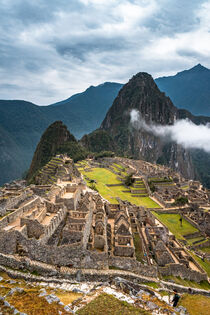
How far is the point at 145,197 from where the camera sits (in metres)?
54.1

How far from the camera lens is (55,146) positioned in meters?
121

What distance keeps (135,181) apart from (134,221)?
33.7 meters

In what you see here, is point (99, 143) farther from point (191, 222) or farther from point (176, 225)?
point (176, 225)

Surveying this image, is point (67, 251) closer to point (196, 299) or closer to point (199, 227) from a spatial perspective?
point (196, 299)

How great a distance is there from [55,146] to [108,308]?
115 m

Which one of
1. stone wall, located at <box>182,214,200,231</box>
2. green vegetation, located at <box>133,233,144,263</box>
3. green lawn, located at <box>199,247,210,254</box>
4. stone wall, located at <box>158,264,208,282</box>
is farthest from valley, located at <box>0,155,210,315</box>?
stone wall, located at <box>182,214,200,231</box>

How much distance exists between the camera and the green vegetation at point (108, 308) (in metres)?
10.6

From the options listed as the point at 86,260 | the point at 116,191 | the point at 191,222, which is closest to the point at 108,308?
the point at 86,260

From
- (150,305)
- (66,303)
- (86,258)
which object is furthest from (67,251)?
(150,305)

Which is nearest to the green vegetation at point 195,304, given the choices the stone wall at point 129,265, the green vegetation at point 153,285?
the green vegetation at point 153,285

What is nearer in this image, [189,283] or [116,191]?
[189,283]

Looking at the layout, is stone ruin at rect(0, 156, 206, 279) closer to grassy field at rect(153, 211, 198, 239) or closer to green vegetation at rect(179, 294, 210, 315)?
green vegetation at rect(179, 294, 210, 315)

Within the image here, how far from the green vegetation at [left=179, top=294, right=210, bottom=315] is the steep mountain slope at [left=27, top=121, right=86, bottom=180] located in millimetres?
89779

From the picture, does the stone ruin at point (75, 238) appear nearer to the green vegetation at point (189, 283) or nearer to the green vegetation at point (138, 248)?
the green vegetation at point (138, 248)
